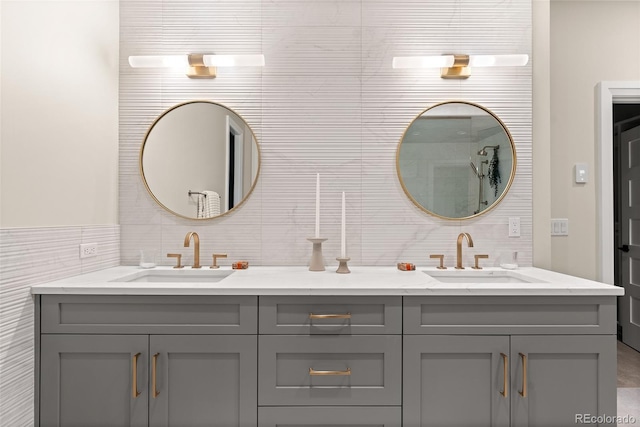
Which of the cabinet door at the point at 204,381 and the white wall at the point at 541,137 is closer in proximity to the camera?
the cabinet door at the point at 204,381

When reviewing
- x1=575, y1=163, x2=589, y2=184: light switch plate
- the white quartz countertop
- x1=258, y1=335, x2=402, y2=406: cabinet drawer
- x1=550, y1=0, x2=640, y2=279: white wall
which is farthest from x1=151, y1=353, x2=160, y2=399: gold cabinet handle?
x1=575, y1=163, x2=589, y2=184: light switch plate

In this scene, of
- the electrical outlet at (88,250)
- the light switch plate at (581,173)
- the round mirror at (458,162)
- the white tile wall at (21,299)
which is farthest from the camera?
the light switch plate at (581,173)

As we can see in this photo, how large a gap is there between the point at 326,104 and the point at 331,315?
1.19 m

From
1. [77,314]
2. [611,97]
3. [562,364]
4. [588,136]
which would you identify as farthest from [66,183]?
[611,97]

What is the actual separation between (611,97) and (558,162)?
1.67ft

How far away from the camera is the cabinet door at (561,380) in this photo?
1.47 meters

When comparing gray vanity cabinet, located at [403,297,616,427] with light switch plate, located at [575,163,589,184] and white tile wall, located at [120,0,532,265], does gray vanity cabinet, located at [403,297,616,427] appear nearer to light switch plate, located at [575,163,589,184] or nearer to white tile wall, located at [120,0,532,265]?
white tile wall, located at [120,0,532,265]

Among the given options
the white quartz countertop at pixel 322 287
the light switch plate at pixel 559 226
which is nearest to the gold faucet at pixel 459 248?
the white quartz countertop at pixel 322 287

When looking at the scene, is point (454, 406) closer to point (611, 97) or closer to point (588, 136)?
point (588, 136)

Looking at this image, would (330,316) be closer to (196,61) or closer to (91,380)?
(91,380)

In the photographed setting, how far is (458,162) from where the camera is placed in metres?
2.08

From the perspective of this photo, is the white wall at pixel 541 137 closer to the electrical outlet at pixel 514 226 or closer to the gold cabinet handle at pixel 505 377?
the electrical outlet at pixel 514 226

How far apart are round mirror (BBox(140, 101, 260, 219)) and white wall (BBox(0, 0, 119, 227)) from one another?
24cm

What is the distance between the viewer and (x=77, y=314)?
1480 mm
